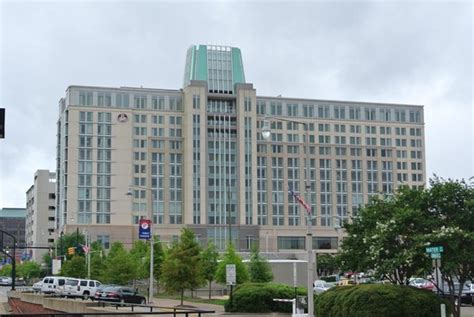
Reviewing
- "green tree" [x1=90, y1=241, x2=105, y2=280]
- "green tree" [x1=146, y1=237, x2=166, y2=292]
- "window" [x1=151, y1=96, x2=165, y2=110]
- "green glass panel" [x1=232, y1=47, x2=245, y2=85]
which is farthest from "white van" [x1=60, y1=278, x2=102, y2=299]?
"green glass panel" [x1=232, y1=47, x2=245, y2=85]

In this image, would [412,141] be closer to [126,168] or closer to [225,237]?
[225,237]

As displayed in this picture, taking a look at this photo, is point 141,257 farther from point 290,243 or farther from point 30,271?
point 30,271

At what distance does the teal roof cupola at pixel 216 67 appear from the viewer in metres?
146

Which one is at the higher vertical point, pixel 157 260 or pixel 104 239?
pixel 104 239

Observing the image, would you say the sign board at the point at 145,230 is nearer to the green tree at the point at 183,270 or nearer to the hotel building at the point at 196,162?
the green tree at the point at 183,270

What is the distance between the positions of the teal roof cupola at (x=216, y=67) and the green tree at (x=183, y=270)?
92600mm

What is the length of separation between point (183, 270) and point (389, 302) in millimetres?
25497

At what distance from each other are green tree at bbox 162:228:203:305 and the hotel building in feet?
281

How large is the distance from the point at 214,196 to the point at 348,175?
30.3 metres

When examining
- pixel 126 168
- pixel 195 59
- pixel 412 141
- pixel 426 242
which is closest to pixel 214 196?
pixel 126 168

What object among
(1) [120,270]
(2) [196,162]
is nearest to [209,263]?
(1) [120,270]

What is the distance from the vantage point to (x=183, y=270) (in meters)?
53.1

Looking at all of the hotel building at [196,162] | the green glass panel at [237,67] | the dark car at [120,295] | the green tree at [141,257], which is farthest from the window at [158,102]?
→ the dark car at [120,295]

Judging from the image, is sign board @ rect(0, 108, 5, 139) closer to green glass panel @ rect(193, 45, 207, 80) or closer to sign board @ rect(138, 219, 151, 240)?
sign board @ rect(138, 219, 151, 240)
